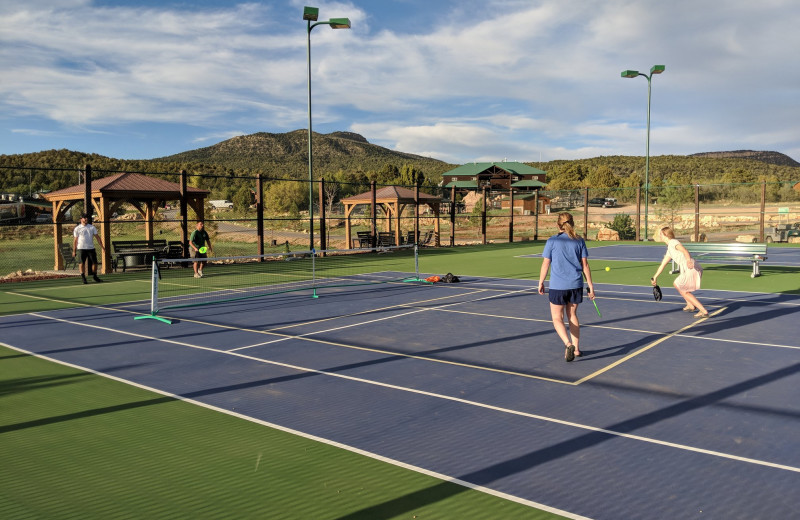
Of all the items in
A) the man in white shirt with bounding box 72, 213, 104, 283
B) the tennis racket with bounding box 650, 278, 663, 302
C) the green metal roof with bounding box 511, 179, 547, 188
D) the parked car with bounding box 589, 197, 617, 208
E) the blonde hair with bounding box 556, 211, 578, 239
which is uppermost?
the green metal roof with bounding box 511, 179, 547, 188

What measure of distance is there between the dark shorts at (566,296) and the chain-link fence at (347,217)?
1222 centimetres

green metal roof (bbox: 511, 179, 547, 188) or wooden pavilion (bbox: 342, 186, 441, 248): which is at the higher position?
green metal roof (bbox: 511, 179, 547, 188)

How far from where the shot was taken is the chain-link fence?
22.6 m

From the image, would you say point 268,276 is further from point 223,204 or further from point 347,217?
point 223,204

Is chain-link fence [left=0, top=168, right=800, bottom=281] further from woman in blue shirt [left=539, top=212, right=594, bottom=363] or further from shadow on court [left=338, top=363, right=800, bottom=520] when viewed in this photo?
shadow on court [left=338, top=363, right=800, bottom=520]

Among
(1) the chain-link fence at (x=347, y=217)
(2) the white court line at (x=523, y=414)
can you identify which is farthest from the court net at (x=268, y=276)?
(2) the white court line at (x=523, y=414)

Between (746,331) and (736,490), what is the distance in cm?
618

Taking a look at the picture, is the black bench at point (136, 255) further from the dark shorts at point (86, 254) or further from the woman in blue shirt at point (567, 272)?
the woman in blue shirt at point (567, 272)

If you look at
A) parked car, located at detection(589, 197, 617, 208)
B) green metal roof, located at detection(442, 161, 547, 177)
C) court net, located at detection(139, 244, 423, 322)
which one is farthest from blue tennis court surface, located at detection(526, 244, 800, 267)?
green metal roof, located at detection(442, 161, 547, 177)

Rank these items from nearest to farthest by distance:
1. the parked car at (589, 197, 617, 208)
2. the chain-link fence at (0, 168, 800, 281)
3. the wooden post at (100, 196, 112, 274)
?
the wooden post at (100, 196, 112, 274) → the chain-link fence at (0, 168, 800, 281) → the parked car at (589, 197, 617, 208)

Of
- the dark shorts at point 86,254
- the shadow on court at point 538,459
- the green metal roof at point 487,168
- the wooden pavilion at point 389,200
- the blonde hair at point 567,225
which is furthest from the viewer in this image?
the green metal roof at point 487,168

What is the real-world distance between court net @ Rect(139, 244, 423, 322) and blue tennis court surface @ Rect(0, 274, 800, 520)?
176 centimetres

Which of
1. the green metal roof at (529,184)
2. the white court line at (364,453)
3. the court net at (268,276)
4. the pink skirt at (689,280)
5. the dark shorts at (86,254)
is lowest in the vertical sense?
the white court line at (364,453)

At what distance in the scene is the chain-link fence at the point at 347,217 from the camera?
74.2 ft
